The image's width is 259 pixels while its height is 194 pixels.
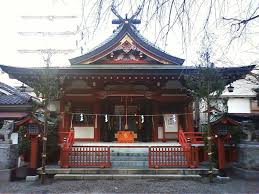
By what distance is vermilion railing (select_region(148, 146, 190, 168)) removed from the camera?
34.3ft

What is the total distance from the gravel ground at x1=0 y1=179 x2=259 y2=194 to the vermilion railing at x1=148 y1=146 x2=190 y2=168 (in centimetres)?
117

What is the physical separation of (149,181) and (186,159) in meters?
2.08

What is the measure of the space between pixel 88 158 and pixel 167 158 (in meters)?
3.23

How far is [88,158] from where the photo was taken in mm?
10711

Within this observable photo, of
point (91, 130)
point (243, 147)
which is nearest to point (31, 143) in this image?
point (91, 130)

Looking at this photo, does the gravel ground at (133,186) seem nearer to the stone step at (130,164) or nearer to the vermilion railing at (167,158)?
the vermilion railing at (167,158)

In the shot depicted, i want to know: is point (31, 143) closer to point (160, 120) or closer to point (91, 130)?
point (91, 130)

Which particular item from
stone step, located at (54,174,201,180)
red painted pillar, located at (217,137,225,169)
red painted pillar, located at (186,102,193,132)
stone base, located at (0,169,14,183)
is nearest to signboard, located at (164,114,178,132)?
red painted pillar, located at (186,102,193,132)

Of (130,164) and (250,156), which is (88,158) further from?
(250,156)

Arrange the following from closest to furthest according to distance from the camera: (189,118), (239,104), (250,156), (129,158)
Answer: (250,156), (129,158), (189,118), (239,104)

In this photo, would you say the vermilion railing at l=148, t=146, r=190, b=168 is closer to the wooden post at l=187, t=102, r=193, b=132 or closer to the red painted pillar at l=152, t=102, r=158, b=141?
the wooden post at l=187, t=102, r=193, b=132

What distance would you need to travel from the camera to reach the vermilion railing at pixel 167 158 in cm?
1046

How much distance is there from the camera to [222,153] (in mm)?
10625

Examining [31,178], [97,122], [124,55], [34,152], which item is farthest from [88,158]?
[124,55]
